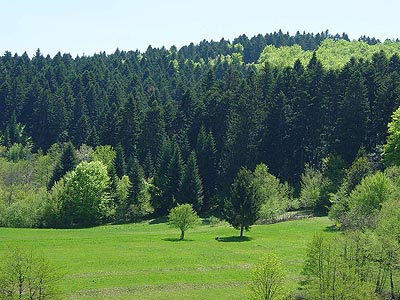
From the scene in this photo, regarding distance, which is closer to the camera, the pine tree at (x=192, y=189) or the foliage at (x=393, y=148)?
the foliage at (x=393, y=148)

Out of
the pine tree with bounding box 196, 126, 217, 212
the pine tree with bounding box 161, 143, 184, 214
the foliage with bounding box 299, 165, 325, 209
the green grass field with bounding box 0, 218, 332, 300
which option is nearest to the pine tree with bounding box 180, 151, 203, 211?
the pine tree with bounding box 161, 143, 184, 214

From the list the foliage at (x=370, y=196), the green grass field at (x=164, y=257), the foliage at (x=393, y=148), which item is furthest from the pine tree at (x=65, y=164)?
the foliage at (x=370, y=196)

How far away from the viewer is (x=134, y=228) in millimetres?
74625

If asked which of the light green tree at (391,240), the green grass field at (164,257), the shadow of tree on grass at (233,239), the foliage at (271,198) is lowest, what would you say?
the green grass field at (164,257)

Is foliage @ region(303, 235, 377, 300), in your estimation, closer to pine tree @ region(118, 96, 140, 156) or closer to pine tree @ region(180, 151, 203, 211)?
pine tree @ region(180, 151, 203, 211)

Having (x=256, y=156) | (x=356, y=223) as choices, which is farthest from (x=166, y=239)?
(x=256, y=156)

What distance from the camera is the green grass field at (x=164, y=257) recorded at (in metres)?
41.1

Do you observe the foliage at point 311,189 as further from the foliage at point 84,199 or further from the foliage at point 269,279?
the foliage at point 269,279

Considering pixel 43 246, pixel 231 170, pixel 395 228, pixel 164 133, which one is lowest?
pixel 43 246

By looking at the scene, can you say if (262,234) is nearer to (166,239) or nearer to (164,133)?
(166,239)

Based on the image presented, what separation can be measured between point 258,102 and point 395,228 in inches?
2502

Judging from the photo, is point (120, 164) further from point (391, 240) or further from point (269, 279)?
point (269, 279)

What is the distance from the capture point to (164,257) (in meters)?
49.7

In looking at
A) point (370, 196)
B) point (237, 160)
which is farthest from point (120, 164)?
point (370, 196)
